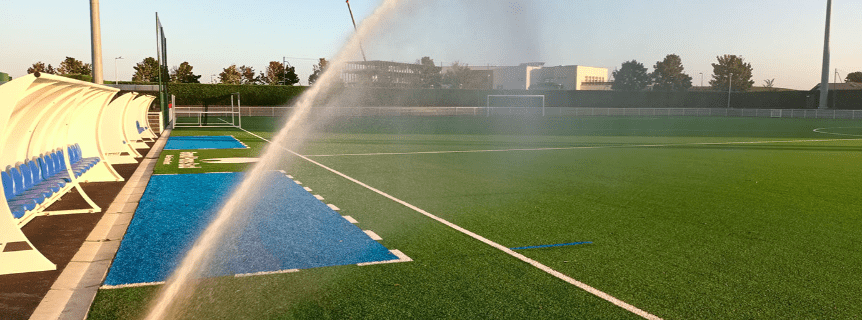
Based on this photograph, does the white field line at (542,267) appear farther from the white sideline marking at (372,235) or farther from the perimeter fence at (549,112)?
the perimeter fence at (549,112)

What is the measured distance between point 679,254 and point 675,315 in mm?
1828

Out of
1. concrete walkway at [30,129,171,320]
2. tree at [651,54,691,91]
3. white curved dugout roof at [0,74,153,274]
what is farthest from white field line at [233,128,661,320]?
tree at [651,54,691,91]

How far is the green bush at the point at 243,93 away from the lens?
2263 inches

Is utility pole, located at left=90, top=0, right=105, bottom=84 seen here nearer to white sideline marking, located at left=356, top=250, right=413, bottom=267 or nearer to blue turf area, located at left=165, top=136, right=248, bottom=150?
blue turf area, located at left=165, top=136, right=248, bottom=150

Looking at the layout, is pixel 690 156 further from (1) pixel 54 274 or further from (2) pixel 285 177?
(1) pixel 54 274

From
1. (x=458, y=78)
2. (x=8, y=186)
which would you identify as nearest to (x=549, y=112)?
(x=458, y=78)

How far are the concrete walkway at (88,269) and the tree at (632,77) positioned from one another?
104662mm

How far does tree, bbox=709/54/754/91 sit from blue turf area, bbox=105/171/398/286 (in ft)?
385

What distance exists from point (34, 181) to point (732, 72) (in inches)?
4867

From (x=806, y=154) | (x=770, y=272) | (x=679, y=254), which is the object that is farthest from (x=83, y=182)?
(x=806, y=154)

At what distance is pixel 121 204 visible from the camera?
8570 mm

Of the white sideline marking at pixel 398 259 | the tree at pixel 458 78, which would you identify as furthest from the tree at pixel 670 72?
the white sideline marking at pixel 398 259

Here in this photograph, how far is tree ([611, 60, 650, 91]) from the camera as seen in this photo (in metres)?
105

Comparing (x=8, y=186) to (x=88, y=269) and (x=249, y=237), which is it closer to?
(x=88, y=269)
